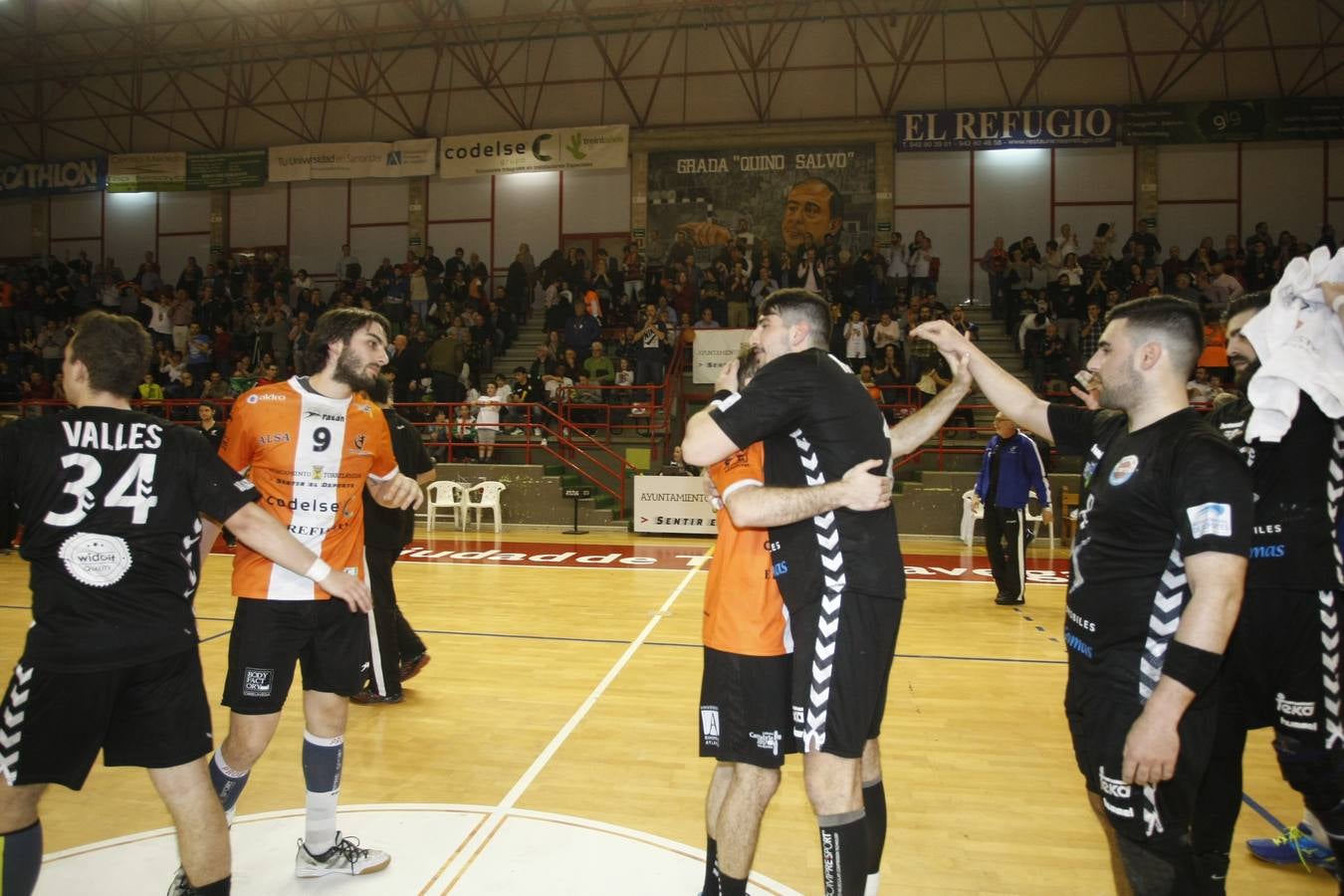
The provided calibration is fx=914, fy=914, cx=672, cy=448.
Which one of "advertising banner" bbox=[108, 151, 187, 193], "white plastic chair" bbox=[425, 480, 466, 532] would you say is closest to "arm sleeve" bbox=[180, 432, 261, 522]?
"white plastic chair" bbox=[425, 480, 466, 532]

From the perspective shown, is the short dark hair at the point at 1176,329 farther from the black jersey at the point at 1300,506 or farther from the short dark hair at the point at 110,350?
the short dark hair at the point at 110,350

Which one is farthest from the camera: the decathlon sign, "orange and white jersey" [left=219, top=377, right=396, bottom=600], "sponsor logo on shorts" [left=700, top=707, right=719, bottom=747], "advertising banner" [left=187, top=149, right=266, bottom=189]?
"advertising banner" [left=187, top=149, right=266, bottom=189]

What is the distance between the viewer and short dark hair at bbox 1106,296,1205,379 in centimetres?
247

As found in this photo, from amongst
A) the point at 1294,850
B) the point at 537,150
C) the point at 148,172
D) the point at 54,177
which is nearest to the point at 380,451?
the point at 1294,850

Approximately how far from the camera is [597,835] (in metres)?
3.71

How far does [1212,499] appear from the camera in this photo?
221 cm

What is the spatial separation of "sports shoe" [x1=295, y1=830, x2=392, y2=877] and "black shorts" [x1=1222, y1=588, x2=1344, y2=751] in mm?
3062

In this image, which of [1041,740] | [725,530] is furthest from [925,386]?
[725,530]

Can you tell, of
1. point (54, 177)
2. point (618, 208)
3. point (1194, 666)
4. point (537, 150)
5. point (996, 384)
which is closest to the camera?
point (1194, 666)

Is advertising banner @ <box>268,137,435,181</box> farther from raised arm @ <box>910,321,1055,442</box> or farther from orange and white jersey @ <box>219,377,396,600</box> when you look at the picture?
raised arm @ <box>910,321,1055,442</box>

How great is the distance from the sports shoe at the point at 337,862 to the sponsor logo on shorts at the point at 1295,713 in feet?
10.3

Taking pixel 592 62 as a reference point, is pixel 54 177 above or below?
below

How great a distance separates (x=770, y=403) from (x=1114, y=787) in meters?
1.36

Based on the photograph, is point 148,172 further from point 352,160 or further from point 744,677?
point 744,677
